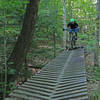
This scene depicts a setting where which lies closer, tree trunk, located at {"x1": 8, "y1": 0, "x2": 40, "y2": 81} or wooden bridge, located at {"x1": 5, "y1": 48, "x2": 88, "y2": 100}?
wooden bridge, located at {"x1": 5, "y1": 48, "x2": 88, "y2": 100}

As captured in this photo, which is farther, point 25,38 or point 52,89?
point 25,38

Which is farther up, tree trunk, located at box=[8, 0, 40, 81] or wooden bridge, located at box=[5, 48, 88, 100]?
tree trunk, located at box=[8, 0, 40, 81]

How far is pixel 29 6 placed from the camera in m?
5.57

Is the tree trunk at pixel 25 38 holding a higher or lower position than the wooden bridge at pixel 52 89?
higher

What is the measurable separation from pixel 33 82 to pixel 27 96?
0.77m

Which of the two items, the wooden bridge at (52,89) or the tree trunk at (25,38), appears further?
the tree trunk at (25,38)

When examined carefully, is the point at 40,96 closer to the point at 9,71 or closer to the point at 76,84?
the point at 76,84

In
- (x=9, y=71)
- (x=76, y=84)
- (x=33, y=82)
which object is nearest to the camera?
(x=76, y=84)

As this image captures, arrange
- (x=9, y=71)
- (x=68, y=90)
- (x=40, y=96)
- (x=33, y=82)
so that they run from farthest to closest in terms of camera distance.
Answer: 1. (x=9, y=71)
2. (x=33, y=82)
3. (x=68, y=90)
4. (x=40, y=96)

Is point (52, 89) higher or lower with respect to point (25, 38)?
lower

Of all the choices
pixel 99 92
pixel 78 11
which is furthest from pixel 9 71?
pixel 78 11

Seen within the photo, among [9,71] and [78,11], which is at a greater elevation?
[78,11]

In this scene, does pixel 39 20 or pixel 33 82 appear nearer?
pixel 33 82

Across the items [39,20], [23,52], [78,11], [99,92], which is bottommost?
[99,92]
